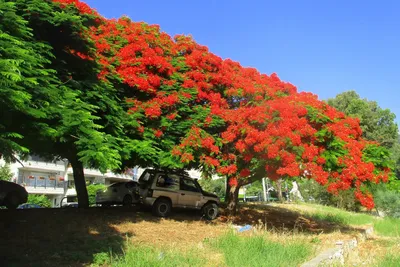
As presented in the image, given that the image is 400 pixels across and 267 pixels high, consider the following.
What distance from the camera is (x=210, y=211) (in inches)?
590

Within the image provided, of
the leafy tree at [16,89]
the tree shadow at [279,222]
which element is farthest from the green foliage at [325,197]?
the leafy tree at [16,89]

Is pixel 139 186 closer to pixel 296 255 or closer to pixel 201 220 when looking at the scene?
pixel 201 220

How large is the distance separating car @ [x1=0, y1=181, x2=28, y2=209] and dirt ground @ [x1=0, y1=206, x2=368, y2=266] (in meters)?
3.34

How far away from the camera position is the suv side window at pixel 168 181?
14070 millimetres

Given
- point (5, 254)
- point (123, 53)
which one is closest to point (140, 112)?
point (123, 53)

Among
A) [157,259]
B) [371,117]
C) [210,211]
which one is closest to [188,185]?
[210,211]

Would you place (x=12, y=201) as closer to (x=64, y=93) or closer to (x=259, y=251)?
(x=64, y=93)

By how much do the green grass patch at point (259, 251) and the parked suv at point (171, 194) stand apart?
4.53 meters

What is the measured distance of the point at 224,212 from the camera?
16453 millimetres

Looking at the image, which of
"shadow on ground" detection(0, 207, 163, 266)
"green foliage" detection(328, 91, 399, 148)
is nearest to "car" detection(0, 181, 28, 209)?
"shadow on ground" detection(0, 207, 163, 266)

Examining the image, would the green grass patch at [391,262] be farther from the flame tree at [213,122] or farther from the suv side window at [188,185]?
the suv side window at [188,185]

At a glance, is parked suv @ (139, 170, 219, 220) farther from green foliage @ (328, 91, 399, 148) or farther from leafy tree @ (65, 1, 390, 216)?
green foliage @ (328, 91, 399, 148)

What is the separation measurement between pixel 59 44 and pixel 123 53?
317cm

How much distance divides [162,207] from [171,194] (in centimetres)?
57
